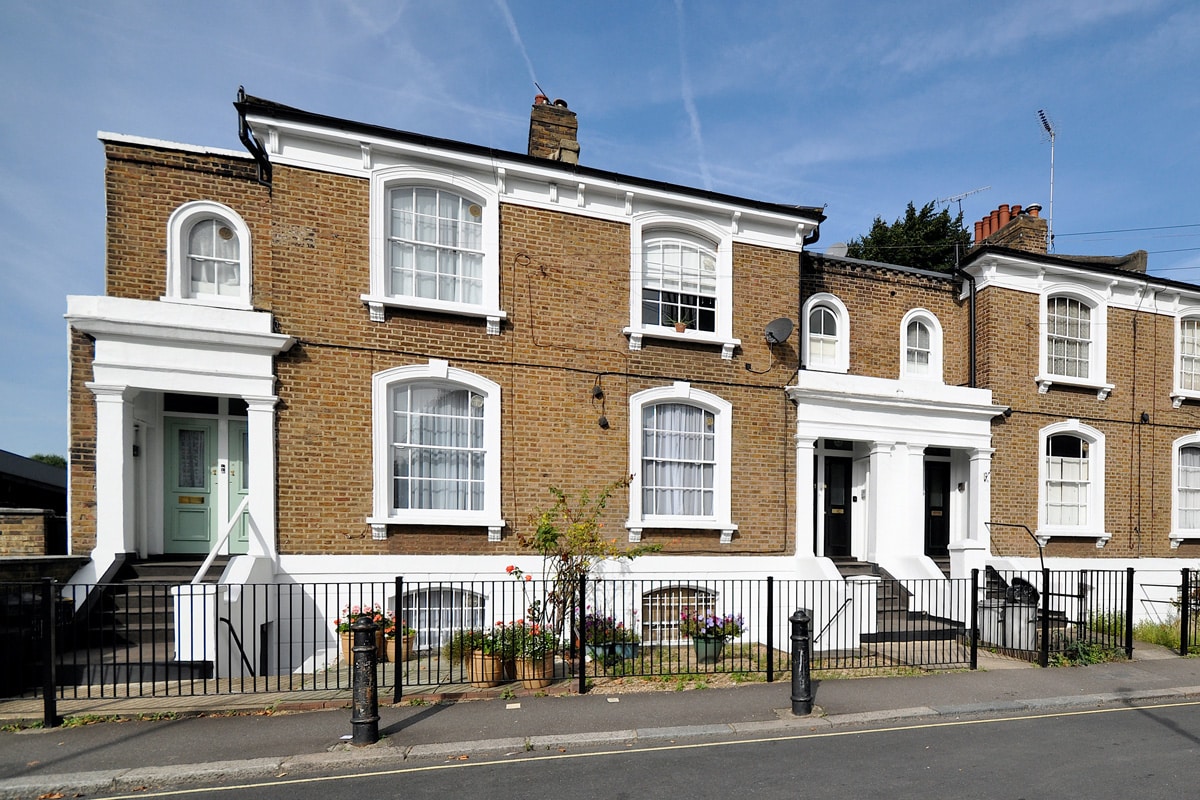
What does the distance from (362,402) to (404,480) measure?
4.47 feet

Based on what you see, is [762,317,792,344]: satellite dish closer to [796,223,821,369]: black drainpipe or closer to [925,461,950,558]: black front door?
[796,223,821,369]: black drainpipe

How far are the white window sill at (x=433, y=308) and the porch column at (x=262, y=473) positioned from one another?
1.92 meters

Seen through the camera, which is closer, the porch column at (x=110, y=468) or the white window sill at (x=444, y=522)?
the porch column at (x=110, y=468)

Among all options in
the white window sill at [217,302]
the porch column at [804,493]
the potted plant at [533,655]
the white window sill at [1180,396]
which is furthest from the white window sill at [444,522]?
the white window sill at [1180,396]

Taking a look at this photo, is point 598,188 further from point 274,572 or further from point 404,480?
point 274,572

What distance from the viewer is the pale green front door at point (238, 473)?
10234 mm

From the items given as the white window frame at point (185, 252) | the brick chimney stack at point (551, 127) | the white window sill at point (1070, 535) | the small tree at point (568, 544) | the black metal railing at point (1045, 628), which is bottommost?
the black metal railing at point (1045, 628)

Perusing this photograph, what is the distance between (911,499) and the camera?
39.9 feet

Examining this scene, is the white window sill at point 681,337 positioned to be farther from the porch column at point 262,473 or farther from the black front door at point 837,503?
the porch column at point 262,473

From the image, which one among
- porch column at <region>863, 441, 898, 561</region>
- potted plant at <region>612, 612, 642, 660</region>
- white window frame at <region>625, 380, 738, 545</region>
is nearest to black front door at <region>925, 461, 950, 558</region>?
porch column at <region>863, 441, 898, 561</region>

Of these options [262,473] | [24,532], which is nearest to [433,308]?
[262,473]

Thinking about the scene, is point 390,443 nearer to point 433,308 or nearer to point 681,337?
point 433,308

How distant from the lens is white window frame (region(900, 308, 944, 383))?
13.4 meters

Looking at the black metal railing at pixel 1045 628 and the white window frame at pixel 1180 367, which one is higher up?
the white window frame at pixel 1180 367
